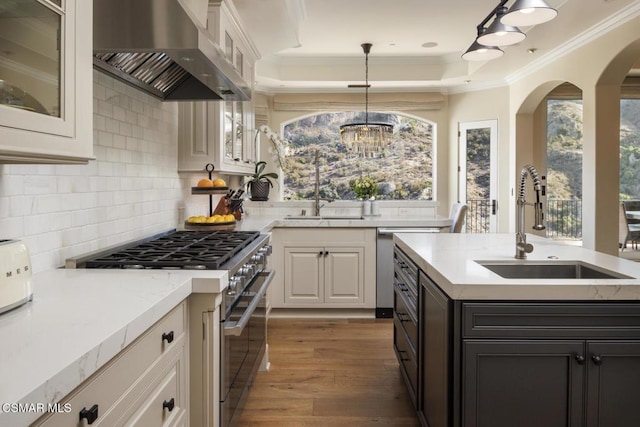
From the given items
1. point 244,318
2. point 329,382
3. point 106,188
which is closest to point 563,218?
point 329,382

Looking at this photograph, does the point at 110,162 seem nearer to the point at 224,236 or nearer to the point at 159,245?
the point at 159,245

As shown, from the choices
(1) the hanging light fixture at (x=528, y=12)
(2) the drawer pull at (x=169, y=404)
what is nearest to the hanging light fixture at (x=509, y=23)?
(1) the hanging light fixture at (x=528, y=12)

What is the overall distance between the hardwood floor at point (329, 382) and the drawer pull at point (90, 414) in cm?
155

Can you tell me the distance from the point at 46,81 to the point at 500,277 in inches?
58.6

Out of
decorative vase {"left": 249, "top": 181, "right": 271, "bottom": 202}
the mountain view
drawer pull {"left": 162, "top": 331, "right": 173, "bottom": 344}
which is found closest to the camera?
drawer pull {"left": 162, "top": 331, "right": 173, "bottom": 344}

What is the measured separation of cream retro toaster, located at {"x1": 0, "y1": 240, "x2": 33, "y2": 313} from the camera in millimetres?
1103

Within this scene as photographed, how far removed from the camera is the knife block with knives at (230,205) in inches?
135

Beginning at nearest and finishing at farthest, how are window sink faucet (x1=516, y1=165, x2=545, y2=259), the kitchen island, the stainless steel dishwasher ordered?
the kitchen island, window sink faucet (x1=516, y1=165, x2=545, y2=259), the stainless steel dishwasher

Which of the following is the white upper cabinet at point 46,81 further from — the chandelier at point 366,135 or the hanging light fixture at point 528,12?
the chandelier at point 366,135

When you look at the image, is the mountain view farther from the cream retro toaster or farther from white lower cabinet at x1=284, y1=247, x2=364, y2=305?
the cream retro toaster

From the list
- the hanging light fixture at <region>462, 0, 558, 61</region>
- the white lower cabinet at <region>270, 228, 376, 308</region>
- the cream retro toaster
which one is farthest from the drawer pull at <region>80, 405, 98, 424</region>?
the white lower cabinet at <region>270, 228, 376, 308</region>

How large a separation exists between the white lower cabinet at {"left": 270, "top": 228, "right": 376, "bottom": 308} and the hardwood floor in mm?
307

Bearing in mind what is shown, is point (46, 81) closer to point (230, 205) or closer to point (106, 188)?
point (106, 188)

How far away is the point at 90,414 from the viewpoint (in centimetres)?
90
